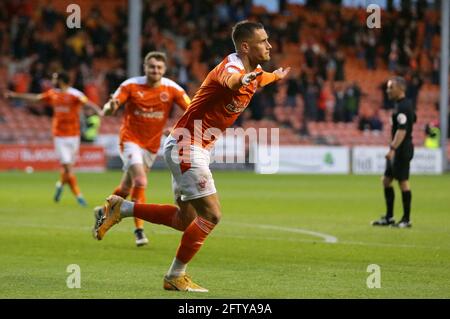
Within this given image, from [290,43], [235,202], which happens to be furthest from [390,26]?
[235,202]

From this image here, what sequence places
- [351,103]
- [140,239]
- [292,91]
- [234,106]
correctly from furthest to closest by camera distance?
[351,103] → [292,91] → [140,239] → [234,106]

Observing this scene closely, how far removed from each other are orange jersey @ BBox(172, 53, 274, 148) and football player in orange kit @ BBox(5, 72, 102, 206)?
34.2 ft

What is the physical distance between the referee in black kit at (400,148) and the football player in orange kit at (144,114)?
3693 millimetres

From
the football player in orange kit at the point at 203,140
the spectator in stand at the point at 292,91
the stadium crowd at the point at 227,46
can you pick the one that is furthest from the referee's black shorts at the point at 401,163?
the spectator in stand at the point at 292,91

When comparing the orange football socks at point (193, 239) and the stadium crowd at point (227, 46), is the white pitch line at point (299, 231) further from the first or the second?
the stadium crowd at point (227, 46)

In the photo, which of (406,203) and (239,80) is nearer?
(239,80)

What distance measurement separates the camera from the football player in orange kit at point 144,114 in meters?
12.9

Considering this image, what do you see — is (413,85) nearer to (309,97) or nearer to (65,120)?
(309,97)

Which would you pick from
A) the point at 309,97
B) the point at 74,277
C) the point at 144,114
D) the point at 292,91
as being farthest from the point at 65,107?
the point at 309,97

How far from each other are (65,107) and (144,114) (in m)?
6.79

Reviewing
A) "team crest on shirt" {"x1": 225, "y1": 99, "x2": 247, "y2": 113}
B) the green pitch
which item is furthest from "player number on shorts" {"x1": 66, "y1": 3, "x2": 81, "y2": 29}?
"team crest on shirt" {"x1": 225, "y1": 99, "x2": 247, "y2": 113}

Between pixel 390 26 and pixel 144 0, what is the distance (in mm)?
9403

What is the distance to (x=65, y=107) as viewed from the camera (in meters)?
19.7

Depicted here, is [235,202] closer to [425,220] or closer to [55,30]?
[425,220]
